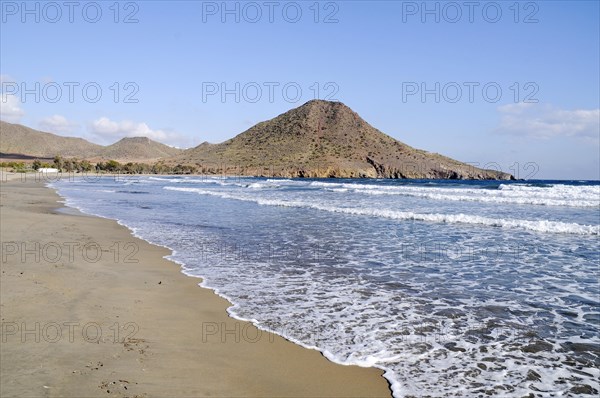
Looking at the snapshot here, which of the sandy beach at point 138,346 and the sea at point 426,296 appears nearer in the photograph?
the sandy beach at point 138,346

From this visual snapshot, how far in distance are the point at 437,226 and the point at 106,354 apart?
551 inches

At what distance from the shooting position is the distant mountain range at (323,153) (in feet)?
322

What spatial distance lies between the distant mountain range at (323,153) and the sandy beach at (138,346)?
86.5 m

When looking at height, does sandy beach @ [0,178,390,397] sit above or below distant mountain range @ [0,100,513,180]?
below

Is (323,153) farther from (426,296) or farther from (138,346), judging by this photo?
(138,346)

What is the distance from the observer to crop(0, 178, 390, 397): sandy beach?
3.78 metres

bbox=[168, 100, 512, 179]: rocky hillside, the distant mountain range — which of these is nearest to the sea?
bbox=[168, 100, 512, 179]: rocky hillside

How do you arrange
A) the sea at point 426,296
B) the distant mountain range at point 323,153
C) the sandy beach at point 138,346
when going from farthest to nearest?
the distant mountain range at point 323,153 < the sea at point 426,296 < the sandy beach at point 138,346

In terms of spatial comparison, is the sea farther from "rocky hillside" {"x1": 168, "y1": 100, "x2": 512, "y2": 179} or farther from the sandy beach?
"rocky hillside" {"x1": 168, "y1": 100, "x2": 512, "y2": 179}

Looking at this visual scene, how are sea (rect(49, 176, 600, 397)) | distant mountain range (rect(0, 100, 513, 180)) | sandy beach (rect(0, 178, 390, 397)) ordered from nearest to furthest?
sandy beach (rect(0, 178, 390, 397)), sea (rect(49, 176, 600, 397)), distant mountain range (rect(0, 100, 513, 180))

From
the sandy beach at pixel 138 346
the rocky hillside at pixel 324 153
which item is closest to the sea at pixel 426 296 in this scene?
the sandy beach at pixel 138 346

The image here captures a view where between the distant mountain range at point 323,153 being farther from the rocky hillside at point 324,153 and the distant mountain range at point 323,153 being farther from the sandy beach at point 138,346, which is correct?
the sandy beach at point 138,346

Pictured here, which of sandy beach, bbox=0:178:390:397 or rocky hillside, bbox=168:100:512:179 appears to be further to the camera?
rocky hillside, bbox=168:100:512:179

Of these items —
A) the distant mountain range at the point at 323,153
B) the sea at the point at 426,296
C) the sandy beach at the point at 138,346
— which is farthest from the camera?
the distant mountain range at the point at 323,153
